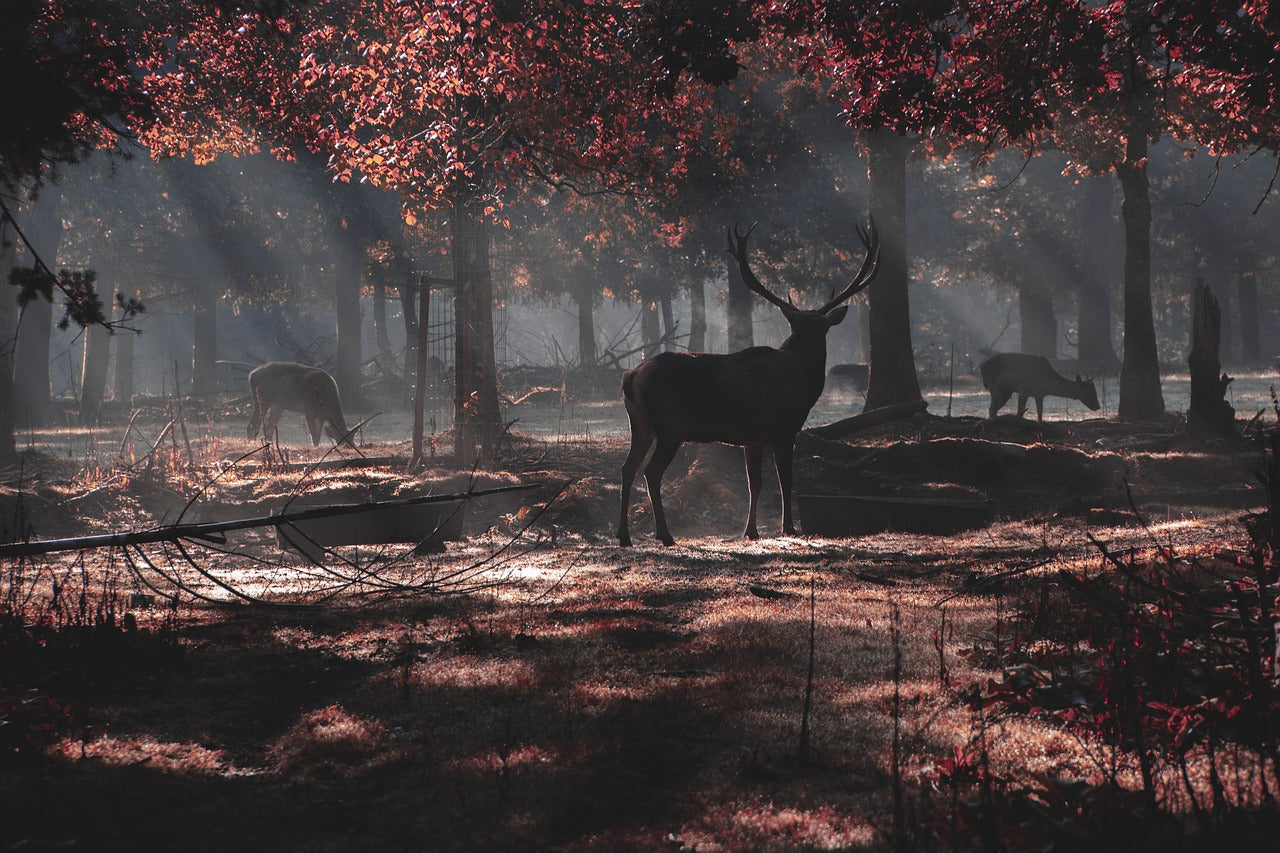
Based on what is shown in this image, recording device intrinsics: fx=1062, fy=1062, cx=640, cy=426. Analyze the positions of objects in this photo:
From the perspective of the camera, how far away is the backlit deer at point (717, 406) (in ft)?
34.5

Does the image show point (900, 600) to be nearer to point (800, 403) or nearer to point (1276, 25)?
point (800, 403)

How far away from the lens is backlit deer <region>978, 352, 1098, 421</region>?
22484 millimetres

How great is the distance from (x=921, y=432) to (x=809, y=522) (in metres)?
5.38

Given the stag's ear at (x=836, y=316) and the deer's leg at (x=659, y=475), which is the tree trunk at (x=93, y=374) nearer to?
the deer's leg at (x=659, y=475)

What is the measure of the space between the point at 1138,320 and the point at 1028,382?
286cm

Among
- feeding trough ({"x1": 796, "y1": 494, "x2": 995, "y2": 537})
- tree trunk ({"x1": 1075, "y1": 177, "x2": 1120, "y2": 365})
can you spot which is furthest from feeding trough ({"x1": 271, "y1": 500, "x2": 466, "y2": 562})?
tree trunk ({"x1": 1075, "y1": 177, "x2": 1120, "y2": 365})

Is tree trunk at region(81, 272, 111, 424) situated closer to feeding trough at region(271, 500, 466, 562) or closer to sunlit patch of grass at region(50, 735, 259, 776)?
feeding trough at region(271, 500, 466, 562)

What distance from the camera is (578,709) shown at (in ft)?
15.1

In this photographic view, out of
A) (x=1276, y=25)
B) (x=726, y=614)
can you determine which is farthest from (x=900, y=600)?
(x=1276, y=25)

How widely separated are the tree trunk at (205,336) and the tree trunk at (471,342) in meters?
A: 27.7

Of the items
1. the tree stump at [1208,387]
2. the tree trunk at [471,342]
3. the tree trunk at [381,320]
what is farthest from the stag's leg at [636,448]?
the tree trunk at [381,320]

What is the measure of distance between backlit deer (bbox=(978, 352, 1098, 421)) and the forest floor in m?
13.0

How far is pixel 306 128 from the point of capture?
16.8 metres

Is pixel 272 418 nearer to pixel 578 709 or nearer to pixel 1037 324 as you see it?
pixel 578 709
